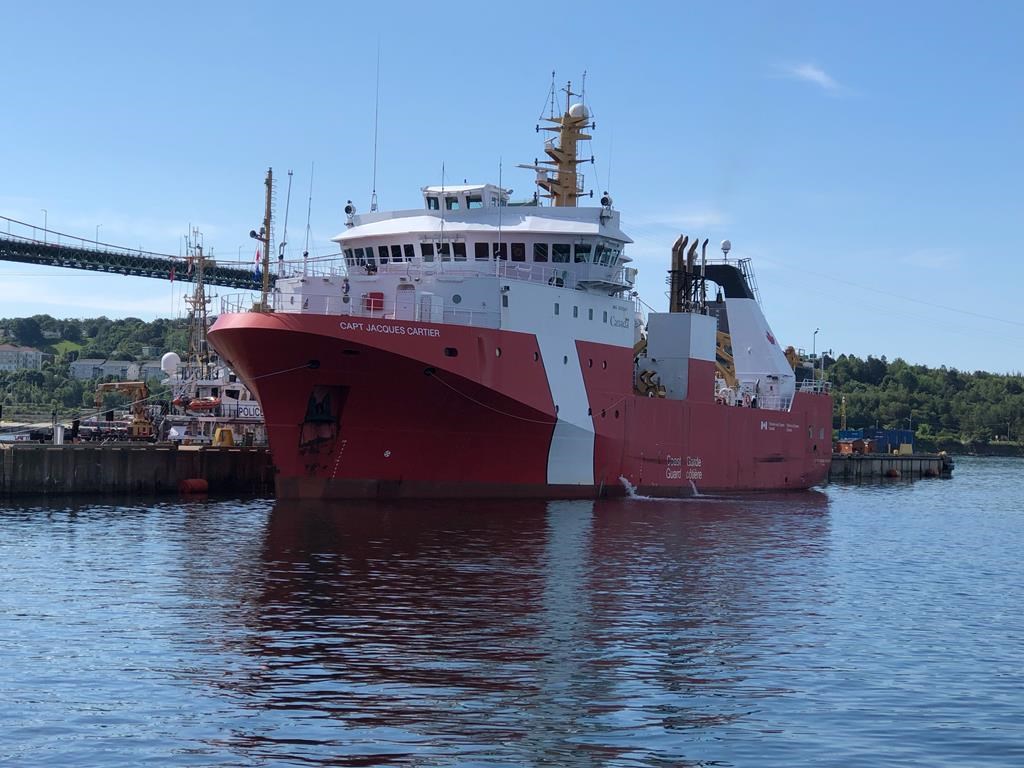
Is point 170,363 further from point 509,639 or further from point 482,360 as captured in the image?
point 509,639

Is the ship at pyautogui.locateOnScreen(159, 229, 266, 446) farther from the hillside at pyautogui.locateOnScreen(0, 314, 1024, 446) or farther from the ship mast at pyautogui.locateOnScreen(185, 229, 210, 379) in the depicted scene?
the hillside at pyautogui.locateOnScreen(0, 314, 1024, 446)

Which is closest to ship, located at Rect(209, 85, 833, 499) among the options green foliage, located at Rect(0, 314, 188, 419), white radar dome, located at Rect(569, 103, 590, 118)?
white radar dome, located at Rect(569, 103, 590, 118)

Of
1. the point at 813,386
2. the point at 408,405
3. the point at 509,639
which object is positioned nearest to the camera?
the point at 509,639

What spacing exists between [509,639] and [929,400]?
6044 inches

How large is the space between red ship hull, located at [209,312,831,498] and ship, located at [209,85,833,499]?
46mm

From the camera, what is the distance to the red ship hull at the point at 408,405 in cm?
2964

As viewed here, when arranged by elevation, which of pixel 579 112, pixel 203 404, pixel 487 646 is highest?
pixel 579 112

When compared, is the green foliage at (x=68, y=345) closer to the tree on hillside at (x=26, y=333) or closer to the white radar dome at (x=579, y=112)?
the tree on hillside at (x=26, y=333)

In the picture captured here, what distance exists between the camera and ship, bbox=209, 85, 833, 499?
3027cm

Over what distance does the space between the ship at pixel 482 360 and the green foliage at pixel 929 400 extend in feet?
362

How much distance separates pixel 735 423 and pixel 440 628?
97.9ft

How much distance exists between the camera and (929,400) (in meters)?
159

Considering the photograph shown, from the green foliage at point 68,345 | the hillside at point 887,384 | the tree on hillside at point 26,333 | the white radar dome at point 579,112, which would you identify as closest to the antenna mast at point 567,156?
the white radar dome at point 579,112

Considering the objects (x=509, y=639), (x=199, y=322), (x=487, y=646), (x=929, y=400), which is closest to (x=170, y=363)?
(x=199, y=322)
